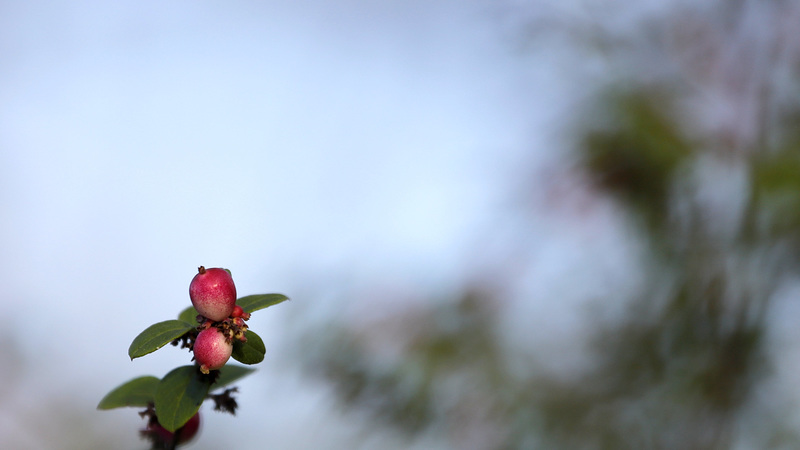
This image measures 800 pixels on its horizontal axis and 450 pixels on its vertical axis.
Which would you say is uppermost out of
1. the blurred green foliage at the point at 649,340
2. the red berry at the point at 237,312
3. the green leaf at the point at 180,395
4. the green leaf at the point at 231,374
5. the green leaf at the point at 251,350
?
the blurred green foliage at the point at 649,340

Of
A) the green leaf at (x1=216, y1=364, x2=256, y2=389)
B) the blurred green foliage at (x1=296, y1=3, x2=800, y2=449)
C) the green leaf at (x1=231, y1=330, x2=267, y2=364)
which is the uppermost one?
the blurred green foliage at (x1=296, y1=3, x2=800, y2=449)

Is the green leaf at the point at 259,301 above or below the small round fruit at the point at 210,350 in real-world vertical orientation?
above

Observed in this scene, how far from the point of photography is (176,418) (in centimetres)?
20

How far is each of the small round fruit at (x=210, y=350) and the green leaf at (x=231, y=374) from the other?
5 cm

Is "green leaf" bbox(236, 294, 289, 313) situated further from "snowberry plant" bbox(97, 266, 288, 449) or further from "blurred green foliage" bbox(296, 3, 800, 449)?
"blurred green foliage" bbox(296, 3, 800, 449)

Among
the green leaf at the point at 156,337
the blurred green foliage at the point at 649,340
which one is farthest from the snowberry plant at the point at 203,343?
the blurred green foliage at the point at 649,340

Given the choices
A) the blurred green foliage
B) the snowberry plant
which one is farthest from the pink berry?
the blurred green foliage

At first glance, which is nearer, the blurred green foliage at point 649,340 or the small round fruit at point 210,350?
Result: the small round fruit at point 210,350

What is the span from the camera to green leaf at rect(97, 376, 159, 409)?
24 cm

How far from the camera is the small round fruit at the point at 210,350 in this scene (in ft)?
0.64

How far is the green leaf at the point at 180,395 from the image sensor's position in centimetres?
20

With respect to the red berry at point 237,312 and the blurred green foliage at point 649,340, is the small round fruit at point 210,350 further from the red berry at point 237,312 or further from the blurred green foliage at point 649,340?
the blurred green foliage at point 649,340

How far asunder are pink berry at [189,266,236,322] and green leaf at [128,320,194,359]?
0.01 metres

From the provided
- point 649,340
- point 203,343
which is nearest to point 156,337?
point 203,343
